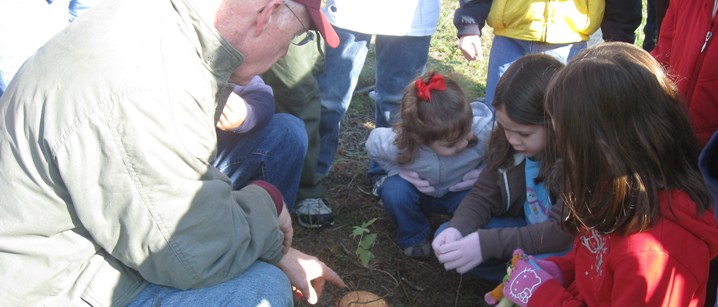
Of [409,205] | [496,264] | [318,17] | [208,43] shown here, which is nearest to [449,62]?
[409,205]

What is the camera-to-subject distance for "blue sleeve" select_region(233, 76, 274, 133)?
8.58 feet

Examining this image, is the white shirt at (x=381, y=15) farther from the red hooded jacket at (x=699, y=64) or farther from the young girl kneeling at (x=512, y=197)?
the red hooded jacket at (x=699, y=64)

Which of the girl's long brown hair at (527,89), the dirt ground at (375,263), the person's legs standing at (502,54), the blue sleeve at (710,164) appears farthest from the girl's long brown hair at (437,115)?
the blue sleeve at (710,164)

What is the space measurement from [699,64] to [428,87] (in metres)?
1.05

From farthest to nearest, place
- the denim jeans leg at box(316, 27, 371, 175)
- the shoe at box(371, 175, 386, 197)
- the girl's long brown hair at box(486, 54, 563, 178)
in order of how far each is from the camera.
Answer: the shoe at box(371, 175, 386, 197), the denim jeans leg at box(316, 27, 371, 175), the girl's long brown hair at box(486, 54, 563, 178)

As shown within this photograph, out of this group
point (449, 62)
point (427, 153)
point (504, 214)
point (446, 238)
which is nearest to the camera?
point (446, 238)

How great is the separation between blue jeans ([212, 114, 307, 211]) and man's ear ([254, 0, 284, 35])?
37.4 inches

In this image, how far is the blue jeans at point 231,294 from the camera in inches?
72.8

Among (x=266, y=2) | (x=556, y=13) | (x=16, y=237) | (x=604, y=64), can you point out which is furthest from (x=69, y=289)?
(x=556, y=13)

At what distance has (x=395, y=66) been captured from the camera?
331cm

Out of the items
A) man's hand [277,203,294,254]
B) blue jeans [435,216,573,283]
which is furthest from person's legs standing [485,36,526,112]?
A: man's hand [277,203,294,254]

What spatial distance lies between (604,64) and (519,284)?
82cm

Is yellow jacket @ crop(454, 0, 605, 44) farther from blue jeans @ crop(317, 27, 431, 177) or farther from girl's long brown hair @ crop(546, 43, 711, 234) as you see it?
girl's long brown hair @ crop(546, 43, 711, 234)

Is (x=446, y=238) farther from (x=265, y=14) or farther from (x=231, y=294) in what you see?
(x=265, y=14)
